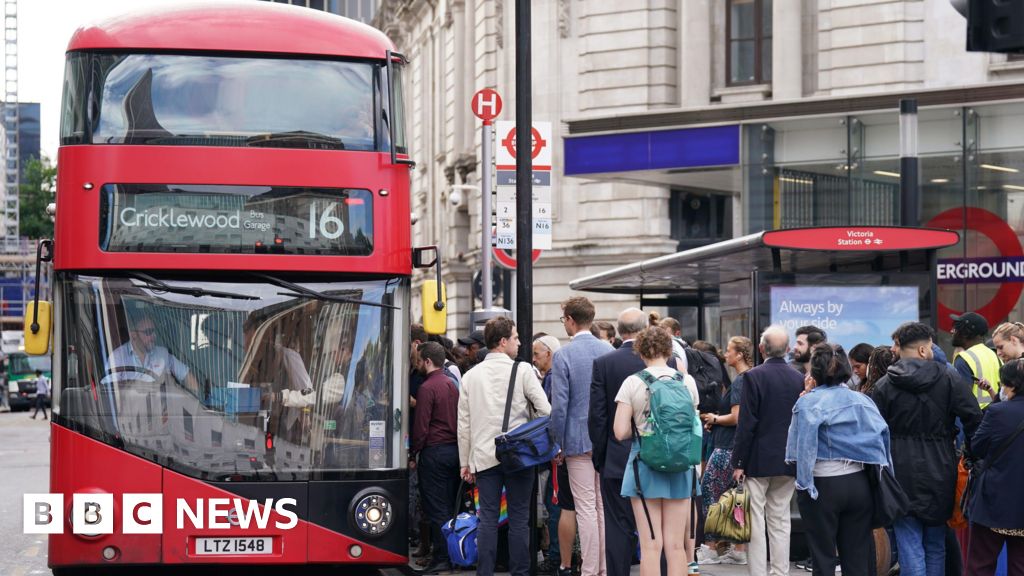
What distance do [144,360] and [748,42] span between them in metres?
24.6

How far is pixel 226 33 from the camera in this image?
411 inches

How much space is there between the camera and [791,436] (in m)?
9.29

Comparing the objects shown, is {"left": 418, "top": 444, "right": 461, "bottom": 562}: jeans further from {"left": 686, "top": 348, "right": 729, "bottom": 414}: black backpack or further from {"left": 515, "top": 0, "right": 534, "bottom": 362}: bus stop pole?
{"left": 686, "top": 348, "right": 729, "bottom": 414}: black backpack

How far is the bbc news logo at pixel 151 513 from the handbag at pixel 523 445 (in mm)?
1485

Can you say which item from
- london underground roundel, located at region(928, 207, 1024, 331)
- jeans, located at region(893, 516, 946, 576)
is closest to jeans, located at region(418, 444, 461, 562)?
jeans, located at region(893, 516, 946, 576)

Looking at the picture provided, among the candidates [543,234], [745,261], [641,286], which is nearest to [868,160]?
[641,286]

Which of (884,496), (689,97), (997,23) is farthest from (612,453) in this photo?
(689,97)

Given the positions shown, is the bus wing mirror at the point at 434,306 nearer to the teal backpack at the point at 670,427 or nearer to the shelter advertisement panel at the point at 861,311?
the teal backpack at the point at 670,427

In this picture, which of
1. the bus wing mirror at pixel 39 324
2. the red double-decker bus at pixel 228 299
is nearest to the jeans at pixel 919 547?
the red double-decker bus at pixel 228 299

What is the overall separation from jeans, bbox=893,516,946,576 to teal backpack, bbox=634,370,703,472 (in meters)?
1.61

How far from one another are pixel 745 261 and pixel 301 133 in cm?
632

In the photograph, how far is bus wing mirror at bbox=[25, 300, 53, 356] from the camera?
10.3 metres

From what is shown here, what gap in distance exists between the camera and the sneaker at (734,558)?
12297mm

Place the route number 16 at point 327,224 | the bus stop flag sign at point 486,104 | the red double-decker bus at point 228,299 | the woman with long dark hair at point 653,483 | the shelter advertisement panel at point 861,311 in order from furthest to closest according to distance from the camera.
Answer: the bus stop flag sign at point 486,104 → the shelter advertisement panel at point 861,311 → the route number 16 at point 327,224 → the red double-decker bus at point 228,299 → the woman with long dark hair at point 653,483
